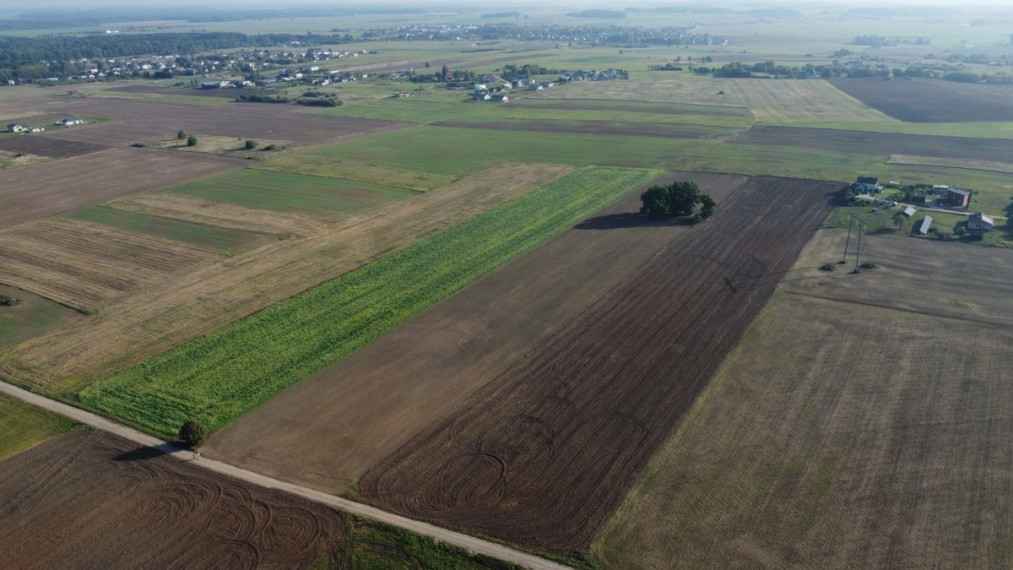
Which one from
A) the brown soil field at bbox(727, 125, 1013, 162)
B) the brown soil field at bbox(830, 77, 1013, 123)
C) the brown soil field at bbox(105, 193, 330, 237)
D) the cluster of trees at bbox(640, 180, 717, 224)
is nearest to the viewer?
the brown soil field at bbox(105, 193, 330, 237)

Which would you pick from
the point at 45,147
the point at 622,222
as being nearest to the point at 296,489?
the point at 622,222

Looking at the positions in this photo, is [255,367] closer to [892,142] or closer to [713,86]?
[892,142]

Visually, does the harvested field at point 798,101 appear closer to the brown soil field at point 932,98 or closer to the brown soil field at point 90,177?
the brown soil field at point 932,98

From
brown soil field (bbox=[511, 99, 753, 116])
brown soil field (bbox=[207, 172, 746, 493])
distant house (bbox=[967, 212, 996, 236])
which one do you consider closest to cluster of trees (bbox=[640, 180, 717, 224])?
brown soil field (bbox=[207, 172, 746, 493])

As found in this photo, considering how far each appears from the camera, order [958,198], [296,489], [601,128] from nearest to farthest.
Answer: [296,489], [958,198], [601,128]

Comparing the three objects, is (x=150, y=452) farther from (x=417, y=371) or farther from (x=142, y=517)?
(x=417, y=371)

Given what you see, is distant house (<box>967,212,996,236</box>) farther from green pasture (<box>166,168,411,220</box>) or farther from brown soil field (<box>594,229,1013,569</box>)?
green pasture (<box>166,168,411,220</box>)
